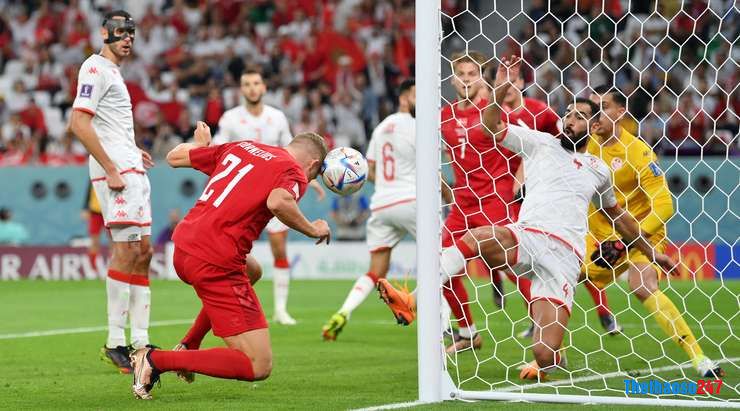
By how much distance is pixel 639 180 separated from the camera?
852 cm

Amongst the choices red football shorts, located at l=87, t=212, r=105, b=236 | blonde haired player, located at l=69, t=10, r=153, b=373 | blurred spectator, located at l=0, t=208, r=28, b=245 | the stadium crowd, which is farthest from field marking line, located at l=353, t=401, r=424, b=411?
blurred spectator, located at l=0, t=208, r=28, b=245

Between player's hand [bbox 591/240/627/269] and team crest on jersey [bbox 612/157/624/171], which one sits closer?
player's hand [bbox 591/240/627/269]

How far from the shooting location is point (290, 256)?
59.7ft

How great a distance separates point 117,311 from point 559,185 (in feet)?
9.79

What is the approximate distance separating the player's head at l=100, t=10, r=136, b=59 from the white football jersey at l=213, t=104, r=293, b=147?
3347mm

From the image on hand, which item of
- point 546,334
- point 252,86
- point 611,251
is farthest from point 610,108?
point 252,86

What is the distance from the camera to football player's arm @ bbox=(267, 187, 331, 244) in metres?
5.98

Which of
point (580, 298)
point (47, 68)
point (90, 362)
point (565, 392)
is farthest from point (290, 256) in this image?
point (565, 392)

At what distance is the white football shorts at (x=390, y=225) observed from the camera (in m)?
10.4

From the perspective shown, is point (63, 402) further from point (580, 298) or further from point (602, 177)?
point (580, 298)

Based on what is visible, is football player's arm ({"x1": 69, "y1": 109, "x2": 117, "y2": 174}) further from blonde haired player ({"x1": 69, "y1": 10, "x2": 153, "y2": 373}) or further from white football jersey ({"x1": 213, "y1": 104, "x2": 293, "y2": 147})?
white football jersey ({"x1": 213, "y1": 104, "x2": 293, "y2": 147})

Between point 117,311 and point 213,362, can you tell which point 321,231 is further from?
point 117,311

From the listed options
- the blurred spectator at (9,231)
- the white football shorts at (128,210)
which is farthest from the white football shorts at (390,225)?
the blurred spectator at (9,231)

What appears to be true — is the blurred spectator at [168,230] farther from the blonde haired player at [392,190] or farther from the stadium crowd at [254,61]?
the blonde haired player at [392,190]
